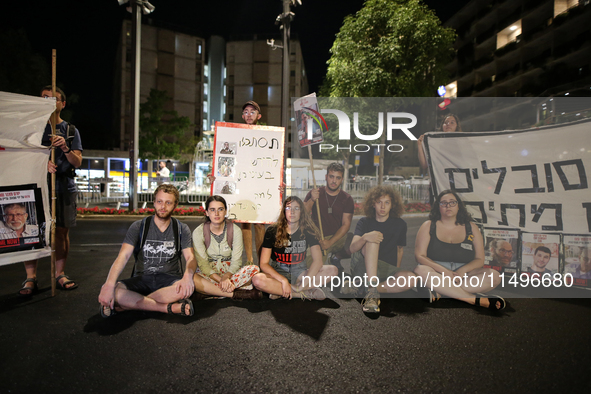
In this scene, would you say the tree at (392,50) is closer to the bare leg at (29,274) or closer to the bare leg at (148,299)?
the bare leg at (148,299)

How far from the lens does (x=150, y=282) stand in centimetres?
321

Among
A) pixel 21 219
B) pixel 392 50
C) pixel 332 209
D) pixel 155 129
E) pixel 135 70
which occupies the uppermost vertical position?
pixel 392 50

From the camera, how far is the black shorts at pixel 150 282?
315 centimetres

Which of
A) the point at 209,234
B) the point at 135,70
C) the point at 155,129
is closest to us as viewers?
the point at 209,234

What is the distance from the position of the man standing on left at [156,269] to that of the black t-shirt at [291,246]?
802mm

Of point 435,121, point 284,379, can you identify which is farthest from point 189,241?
point 435,121

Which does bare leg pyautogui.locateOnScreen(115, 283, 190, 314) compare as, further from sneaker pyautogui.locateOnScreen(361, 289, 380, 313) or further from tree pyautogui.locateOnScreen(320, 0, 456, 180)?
tree pyautogui.locateOnScreen(320, 0, 456, 180)

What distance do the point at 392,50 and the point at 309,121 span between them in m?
10.8

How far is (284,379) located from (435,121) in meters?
2.97

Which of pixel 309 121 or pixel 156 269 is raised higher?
pixel 309 121

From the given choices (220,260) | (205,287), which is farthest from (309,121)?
(205,287)

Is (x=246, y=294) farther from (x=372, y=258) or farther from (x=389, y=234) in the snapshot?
(x=389, y=234)

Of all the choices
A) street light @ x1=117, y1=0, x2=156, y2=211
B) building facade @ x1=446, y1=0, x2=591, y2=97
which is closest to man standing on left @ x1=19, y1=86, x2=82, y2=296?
street light @ x1=117, y1=0, x2=156, y2=211

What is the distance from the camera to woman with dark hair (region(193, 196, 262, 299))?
3486mm
